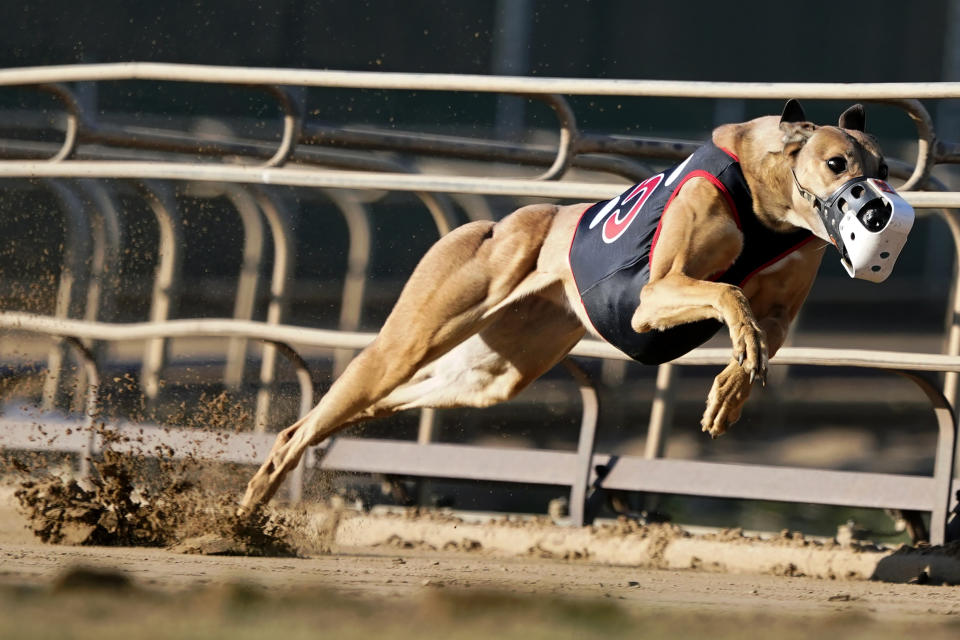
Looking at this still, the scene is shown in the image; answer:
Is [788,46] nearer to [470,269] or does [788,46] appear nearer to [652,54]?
[652,54]

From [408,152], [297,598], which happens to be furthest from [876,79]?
[297,598]

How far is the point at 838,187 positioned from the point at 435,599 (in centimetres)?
121

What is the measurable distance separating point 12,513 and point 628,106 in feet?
17.1

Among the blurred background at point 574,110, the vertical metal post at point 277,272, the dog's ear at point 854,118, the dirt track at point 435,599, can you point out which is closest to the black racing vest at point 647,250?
the dog's ear at point 854,118

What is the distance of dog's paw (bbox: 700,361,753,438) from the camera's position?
300cm

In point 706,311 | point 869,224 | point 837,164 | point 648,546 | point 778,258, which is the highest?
point 837,164

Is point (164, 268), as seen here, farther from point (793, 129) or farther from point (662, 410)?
point (793, 129)

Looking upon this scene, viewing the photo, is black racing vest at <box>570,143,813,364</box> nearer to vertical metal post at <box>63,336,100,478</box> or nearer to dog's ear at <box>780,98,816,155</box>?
dog's ear at <box>780,98,816,155</box>

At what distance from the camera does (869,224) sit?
2.84 metres

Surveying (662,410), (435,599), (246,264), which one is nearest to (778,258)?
(662,410)

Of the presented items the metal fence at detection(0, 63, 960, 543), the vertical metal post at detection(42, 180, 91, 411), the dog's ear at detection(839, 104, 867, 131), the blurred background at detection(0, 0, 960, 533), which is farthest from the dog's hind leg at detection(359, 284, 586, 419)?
the blurred background at detection(0, 0, 960, 533)

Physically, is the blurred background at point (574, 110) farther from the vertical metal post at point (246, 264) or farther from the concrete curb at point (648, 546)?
the concrete curb at point (648, 546)

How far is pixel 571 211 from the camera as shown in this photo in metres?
3.68

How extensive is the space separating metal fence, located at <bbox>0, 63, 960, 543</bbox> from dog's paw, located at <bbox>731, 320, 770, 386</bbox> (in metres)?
0.87
